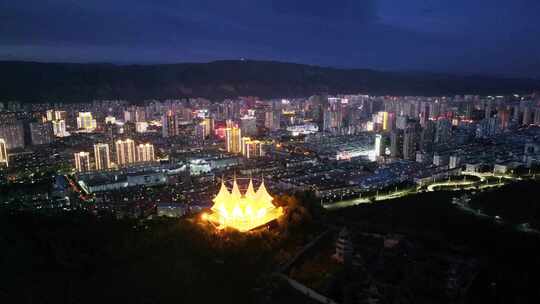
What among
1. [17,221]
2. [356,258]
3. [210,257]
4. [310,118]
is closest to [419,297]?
[356,258]

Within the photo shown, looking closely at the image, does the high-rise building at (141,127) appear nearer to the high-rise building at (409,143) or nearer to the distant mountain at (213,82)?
the distant mountain at (213,82)

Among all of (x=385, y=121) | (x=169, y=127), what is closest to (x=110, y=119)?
(x=169, y=127)

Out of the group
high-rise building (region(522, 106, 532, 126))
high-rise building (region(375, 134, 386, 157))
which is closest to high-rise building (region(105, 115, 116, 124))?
high-rise building (region(375, 134, 386, 157))

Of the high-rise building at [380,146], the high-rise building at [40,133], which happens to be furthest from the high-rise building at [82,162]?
the high-rise building at [380,146]

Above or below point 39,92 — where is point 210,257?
below

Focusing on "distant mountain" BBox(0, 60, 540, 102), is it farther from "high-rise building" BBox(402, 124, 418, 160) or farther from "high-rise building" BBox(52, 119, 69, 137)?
"high-rise building" BBox(402, 124, 418, 160)

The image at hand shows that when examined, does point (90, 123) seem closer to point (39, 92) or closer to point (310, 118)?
point (39, 92)
